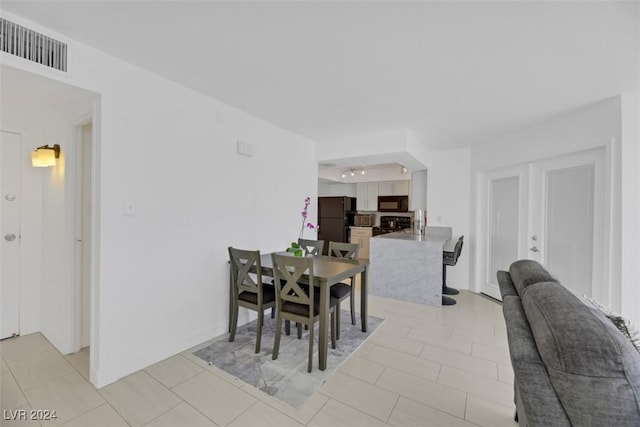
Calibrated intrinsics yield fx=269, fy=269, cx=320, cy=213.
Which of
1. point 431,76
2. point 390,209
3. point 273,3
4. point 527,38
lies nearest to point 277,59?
point 273,3

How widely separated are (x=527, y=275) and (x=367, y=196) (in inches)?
224

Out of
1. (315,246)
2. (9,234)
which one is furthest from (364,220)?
(9,234)

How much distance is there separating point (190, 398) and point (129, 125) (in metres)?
2.05

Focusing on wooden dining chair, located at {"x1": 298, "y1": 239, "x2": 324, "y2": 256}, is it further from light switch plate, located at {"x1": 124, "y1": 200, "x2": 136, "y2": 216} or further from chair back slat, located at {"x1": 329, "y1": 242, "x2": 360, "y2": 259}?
light switch plate, located at {"x1": 124, "y1": 200, "x2": 136, "y2": 216}

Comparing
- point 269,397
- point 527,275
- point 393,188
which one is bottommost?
point 269,397

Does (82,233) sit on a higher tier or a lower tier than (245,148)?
lower

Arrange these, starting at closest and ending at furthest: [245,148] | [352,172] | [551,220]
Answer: [245,148] → [551,220] → [352,172]

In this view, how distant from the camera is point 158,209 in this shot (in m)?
2.26

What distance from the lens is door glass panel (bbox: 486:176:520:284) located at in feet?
12.6

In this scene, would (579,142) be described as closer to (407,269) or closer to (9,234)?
(407,269)

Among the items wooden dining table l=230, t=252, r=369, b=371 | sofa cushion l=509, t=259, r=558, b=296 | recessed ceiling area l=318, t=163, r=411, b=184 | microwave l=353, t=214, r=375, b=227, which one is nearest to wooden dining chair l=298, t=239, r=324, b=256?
wooden dining table l=230, t=252, r=369, b=371

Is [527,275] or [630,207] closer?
[527,275]

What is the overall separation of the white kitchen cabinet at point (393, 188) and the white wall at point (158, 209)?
4363mm

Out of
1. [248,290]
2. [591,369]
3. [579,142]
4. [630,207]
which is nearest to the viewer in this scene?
[591,369]
